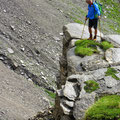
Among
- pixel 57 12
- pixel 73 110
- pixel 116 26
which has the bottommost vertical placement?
pixel 116 26

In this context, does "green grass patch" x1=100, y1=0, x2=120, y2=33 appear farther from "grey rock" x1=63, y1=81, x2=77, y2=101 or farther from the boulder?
"grey rock" x1=63, y1=81, x2=77, y2=101

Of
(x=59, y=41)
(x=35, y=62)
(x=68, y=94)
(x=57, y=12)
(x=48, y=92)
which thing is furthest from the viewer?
(x=57, y=12)

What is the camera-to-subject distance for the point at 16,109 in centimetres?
1571

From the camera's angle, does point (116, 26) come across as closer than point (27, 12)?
No

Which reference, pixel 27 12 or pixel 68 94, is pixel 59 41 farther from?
pixel 68 94

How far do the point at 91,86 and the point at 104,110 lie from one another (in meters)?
1.99

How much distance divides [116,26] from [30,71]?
96.1ft

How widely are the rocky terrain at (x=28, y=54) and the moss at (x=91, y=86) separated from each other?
282 inches

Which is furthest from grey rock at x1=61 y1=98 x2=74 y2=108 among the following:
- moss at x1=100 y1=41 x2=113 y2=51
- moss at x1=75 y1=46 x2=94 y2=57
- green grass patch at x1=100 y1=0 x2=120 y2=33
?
green grass patch at x1=100 y1=0 x2=120 y2=33

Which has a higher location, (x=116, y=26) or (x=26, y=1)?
(x=26, y=1)

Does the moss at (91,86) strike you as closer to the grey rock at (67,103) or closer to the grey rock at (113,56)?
the grey rock at (67,103)

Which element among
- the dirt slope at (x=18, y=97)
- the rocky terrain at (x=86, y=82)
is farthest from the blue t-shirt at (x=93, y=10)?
the dirt slope at (x=18, y=97)

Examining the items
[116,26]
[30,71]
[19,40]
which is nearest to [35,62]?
[30,71]

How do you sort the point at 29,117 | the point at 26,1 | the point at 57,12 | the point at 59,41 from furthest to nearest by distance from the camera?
the point at 57,12 → the point at 26,1 → the point at 59,41 → the point at 29,117
